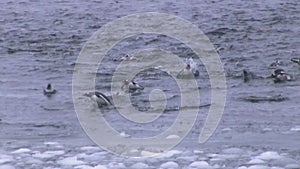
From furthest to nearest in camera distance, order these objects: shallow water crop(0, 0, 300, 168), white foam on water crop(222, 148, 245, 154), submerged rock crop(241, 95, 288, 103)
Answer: submerged rock crop(241, 95, 288, 103) < shallow water crop(0, 0, 300, 168) < white foam on water crop(222, 148, 245, 154)

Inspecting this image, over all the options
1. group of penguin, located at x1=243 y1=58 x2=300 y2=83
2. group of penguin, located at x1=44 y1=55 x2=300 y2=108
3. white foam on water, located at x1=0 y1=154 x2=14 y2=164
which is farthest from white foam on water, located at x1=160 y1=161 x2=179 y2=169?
group of penguin, located at x1=243 y1=58 x2=300 y2=83

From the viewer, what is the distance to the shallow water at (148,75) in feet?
37.7

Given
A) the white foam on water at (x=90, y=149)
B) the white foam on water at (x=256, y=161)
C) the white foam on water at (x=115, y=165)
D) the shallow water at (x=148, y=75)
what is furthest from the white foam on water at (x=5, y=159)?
the white foam on water at (x=256, y=161)

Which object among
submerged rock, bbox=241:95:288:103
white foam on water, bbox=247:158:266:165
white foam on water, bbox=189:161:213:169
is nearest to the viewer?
white foam on water, bbox=189:161:213:169

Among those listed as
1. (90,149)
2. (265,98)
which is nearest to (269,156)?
(90,149)

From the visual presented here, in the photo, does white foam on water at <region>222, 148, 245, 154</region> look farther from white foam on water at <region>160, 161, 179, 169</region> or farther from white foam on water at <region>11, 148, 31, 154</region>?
white foam on water at <region>11, 148, 31, 154</region>

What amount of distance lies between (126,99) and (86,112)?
1.16 m

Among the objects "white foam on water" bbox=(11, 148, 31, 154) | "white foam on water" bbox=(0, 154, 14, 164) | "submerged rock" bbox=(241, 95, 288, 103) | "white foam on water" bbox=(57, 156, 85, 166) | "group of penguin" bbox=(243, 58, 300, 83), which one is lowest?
"white foam on water" bbox=(57, 156, 85, 166)

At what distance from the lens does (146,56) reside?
19.9 meters

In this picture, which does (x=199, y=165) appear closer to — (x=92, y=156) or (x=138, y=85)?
(x=92, y=156)

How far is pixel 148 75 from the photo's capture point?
1719 cm

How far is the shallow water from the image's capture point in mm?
11500

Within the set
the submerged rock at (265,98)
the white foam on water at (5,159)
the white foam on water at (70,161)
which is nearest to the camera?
the white foam on water at (70,161)

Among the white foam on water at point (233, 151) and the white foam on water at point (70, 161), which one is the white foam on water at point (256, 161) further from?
the white foam on water at point (70, 161)
